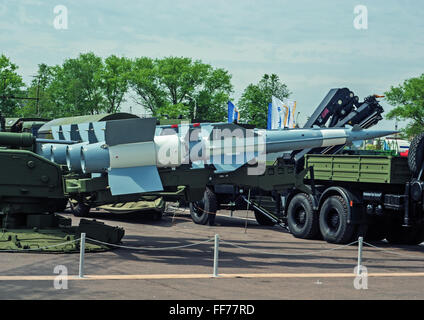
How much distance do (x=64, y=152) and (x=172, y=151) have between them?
260 centimetres

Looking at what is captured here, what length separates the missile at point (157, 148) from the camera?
13.0 metres

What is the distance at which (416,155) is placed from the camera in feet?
45.6

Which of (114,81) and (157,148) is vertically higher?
(114,81)

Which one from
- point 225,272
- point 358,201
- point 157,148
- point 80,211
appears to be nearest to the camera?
point 225,272

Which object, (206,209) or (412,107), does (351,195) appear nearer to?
(206,209)

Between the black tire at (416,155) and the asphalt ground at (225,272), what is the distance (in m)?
2.13

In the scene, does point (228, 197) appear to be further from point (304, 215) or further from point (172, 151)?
point (172, 151)

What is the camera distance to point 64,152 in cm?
1395

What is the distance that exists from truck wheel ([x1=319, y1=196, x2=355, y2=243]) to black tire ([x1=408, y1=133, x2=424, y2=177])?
209 cm

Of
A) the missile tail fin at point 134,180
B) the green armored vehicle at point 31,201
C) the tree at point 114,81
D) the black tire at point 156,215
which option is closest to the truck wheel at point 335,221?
the missile tail fin at point 134,180

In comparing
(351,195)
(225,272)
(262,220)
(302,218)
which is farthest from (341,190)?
(262,220)

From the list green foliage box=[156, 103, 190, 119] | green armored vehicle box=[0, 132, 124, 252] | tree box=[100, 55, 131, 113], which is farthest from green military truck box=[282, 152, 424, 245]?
tree box=[100, 55, 131, 113]

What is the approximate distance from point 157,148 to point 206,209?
679 cm
